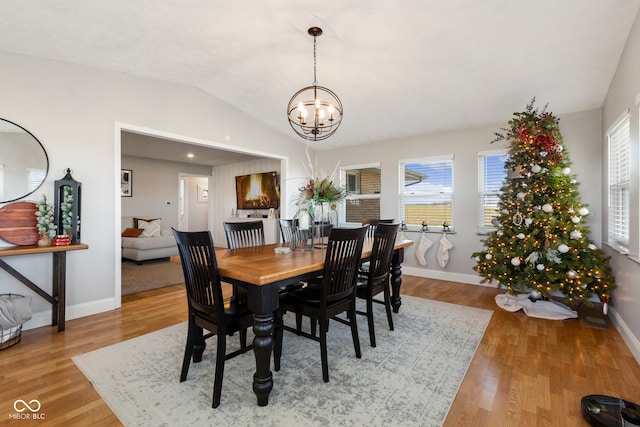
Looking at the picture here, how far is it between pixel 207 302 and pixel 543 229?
3.44m

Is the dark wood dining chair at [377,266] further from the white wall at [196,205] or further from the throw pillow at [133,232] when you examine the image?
the white wall at [196,205]

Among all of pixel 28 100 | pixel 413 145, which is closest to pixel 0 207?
pixel 28 100

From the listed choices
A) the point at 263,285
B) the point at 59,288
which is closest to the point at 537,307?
the point at 263,285

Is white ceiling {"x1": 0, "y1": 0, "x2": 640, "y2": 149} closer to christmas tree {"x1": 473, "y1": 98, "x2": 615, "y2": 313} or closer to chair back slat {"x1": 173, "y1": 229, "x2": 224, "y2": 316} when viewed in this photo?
christmas tree {"x1": 473, "y1": 98, "x2": 615, "y2": 313}

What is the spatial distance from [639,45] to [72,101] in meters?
4.93

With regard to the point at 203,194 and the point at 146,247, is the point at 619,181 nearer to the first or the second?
the point at 146,247

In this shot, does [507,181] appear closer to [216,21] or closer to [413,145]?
[413,145]

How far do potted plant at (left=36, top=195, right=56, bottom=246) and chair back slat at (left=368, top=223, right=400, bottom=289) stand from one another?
2939 millimetres

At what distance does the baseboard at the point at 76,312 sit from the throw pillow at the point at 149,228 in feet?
11.4

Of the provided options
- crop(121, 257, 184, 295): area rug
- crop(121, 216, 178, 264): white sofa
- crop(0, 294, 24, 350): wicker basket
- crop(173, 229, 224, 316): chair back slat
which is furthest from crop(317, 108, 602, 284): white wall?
crop(0, 294, 24, 350): wicker basket

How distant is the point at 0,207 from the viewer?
279 cm

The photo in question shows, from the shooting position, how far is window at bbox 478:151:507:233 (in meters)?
4.49

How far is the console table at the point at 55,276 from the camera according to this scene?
271cm

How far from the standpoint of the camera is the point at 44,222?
2867 mm
